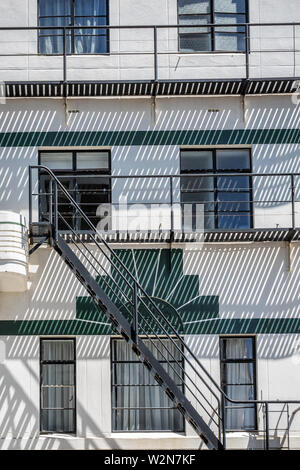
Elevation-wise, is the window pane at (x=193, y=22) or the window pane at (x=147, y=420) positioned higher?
the window pane at (x=193, y=22)

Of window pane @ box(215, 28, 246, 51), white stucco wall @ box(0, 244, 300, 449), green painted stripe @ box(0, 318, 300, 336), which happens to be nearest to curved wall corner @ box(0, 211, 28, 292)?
white stucco wall @ box(0, 244, 300, 449)

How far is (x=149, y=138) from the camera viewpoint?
2895cm

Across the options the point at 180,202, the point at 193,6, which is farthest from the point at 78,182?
the point at 193,6

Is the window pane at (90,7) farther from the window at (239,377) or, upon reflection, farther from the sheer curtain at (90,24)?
the window at (239,377)

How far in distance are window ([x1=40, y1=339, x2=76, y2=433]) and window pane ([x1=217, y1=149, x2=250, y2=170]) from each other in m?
4.73

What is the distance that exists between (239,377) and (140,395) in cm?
199

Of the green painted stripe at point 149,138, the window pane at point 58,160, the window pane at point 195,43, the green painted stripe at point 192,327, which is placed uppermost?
the window pane at point 195,43

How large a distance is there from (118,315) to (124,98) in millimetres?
5036

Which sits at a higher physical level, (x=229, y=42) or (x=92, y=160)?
(x=229, y=42)

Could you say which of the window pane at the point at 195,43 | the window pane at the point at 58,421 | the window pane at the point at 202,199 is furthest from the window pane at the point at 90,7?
the window pane at the point at 58,421

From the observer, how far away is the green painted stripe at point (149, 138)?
28953 millimetres

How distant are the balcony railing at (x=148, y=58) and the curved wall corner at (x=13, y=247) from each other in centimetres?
346

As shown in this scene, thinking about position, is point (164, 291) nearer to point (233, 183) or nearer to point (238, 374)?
point (238, 374)

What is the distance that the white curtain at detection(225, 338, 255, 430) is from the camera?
28.1m
